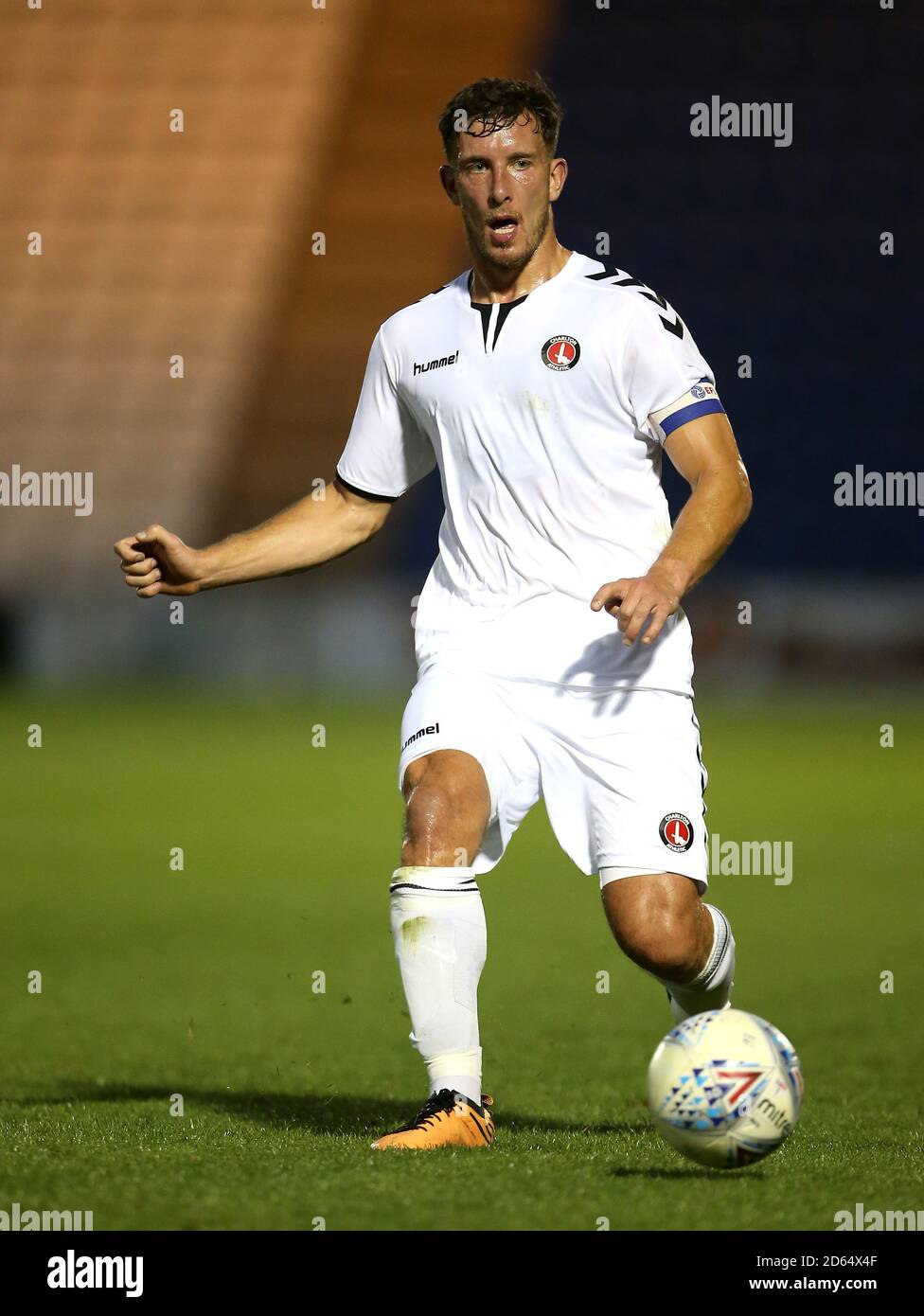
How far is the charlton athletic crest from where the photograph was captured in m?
5.00

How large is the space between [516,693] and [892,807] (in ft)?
37.7

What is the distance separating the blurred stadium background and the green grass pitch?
42.2ft

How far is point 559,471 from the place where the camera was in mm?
5020

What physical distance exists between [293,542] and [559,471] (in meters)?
0.87

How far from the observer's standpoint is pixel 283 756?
20.3 m

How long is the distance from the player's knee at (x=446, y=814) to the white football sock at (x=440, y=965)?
0.14 ft

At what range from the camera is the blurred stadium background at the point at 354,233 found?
32.0m

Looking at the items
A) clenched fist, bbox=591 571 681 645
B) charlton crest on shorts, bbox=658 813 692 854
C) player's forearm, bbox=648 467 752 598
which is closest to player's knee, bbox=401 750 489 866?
charlton crest on shorts, bbox=658 813 692 854

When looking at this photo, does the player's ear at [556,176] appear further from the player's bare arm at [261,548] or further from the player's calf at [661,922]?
the player's calf at [661,922]

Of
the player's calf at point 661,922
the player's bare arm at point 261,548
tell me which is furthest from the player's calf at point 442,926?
the player's bare arm at point 261,548

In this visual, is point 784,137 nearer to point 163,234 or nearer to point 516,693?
point 163,234

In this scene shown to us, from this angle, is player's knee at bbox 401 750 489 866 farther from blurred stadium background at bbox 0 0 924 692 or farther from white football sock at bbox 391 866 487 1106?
blurred stadium background at bbox 0 0 924 692

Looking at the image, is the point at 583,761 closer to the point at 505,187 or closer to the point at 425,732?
the point at 425,732

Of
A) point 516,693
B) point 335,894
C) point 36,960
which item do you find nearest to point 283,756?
point 335,894
